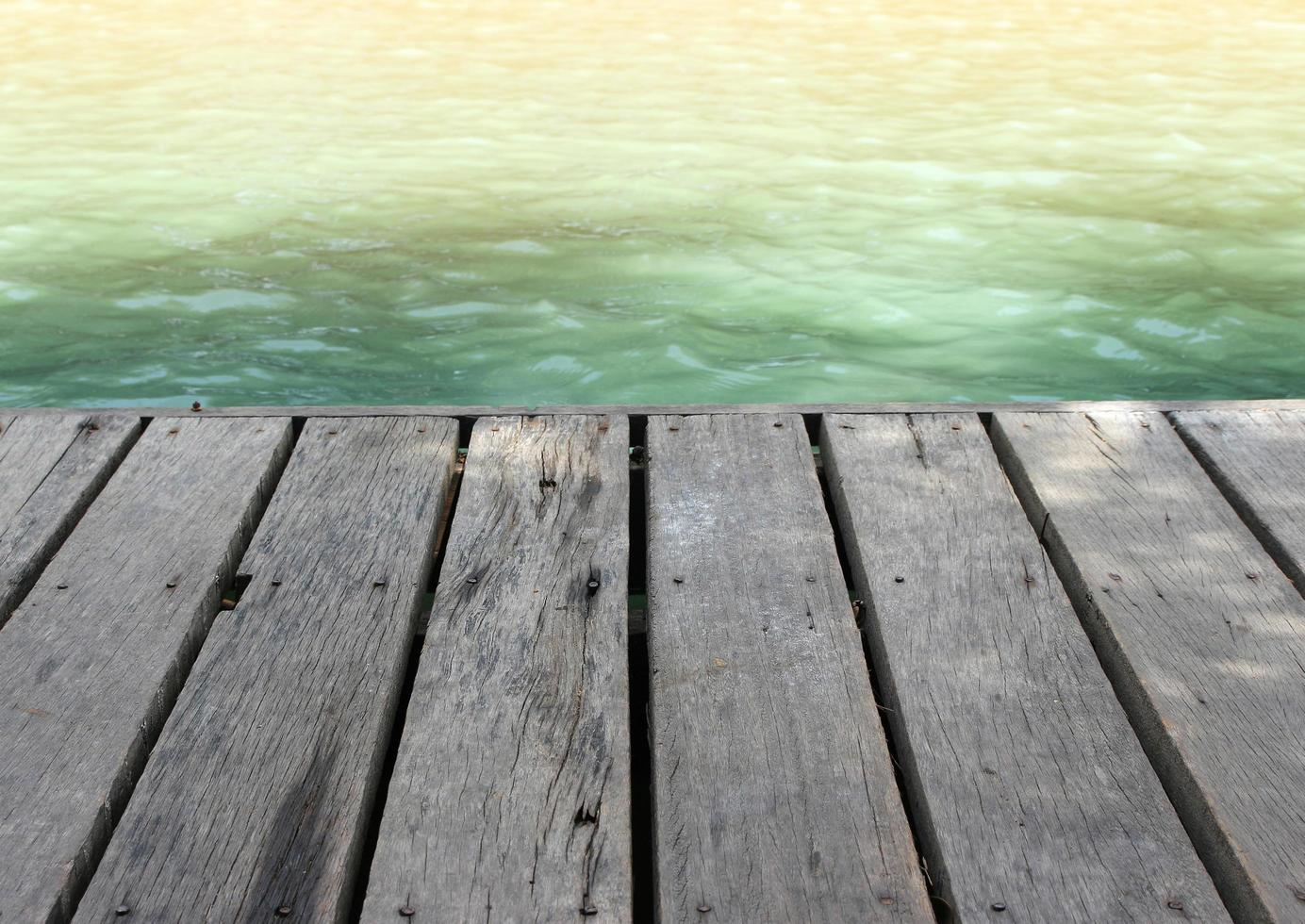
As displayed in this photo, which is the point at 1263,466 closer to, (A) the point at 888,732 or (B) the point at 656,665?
(A) the point at 888,732

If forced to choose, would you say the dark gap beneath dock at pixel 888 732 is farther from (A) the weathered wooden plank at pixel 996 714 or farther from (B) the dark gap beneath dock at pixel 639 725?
(B) the dark gap beneath dock at pixel 639 725

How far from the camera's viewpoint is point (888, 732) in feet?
5.08

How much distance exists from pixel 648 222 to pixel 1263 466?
2.83m

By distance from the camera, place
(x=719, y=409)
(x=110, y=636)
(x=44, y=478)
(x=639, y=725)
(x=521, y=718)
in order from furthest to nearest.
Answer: (x=719, y=409) → (x=44, y=478) → (x=639, y=725) → (x=110, y=636) → (x=521, y=718)

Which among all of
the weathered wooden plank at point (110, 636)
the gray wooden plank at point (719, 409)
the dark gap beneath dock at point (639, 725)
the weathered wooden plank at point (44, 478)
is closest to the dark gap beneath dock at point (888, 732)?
the gray wooden plank at point (719, 409)

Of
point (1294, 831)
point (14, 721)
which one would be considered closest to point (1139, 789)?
point (1294, 831)

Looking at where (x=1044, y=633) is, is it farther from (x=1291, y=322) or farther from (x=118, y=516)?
(x=1291, y=322)

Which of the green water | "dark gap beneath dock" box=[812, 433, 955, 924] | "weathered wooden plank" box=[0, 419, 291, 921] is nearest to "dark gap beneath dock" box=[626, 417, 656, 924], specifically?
"dark gap beneath dock" box=[812, 433, 955, 924]

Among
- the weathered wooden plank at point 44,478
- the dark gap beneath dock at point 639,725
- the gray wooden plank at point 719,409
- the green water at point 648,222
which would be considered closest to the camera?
the dark gap beneath dock at point 639,725

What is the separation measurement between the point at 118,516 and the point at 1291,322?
3236 millimetres

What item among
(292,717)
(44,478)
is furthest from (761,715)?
(44,478)

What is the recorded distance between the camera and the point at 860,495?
194cm

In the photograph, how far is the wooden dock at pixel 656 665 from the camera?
1272 millimetres

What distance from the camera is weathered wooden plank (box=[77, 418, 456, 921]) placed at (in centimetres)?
126
